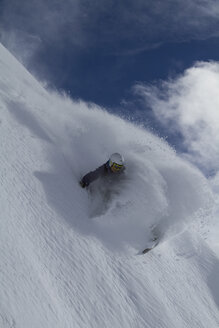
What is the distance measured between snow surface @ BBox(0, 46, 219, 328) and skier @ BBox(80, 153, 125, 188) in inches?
12.3

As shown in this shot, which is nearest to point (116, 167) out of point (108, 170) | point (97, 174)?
point (108, 170)

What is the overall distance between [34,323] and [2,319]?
1.64 feet

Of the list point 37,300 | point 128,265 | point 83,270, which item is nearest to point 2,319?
point 37,300

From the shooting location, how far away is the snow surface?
4271 millimetres

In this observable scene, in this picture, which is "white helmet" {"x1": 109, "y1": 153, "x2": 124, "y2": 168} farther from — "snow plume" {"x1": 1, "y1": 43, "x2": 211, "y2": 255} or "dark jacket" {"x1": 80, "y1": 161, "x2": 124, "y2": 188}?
"snow plume" {"x1": 1, "y1": 43, "x2": 211, "y2": 255}

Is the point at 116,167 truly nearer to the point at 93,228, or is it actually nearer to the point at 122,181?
the point at 122,181

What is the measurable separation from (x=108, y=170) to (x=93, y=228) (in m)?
1.86

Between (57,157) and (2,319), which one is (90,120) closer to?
(57,157)

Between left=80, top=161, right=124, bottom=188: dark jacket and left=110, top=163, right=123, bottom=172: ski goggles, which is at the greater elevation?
left=80, top=161, right=124, bottom=188: dark jacket

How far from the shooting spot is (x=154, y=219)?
781 cm

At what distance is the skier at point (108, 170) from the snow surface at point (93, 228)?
0.31 metres

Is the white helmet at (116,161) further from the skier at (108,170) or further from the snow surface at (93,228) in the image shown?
the snow surface at (93,228)

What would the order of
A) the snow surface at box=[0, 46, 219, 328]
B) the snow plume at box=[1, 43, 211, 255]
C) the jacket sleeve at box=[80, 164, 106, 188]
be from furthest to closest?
the jacket sleeve at box=[80, 164, 106, 188] → the snow plume at box=[1, 43, 211, 255] → the snow surface at box=[0, 46, 219, 328]

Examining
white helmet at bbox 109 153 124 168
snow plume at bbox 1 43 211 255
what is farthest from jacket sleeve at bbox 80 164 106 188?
white helmet at bbox 109 153 124 168
